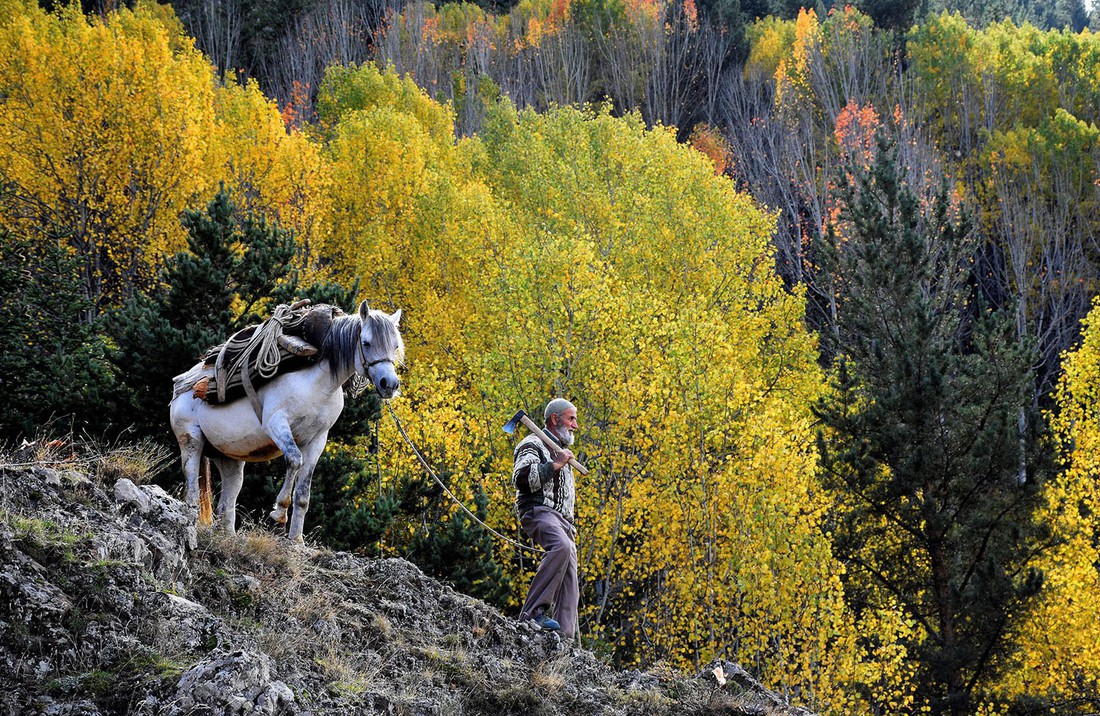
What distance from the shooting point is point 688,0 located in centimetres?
5503

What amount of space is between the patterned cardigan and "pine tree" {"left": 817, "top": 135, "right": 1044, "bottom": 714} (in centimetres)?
1187

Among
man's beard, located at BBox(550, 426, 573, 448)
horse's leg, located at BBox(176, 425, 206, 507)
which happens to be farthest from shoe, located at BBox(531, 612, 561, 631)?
horse's leg, located at BBox(176, 425, 206, 507)

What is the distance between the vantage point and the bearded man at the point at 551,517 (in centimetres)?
985

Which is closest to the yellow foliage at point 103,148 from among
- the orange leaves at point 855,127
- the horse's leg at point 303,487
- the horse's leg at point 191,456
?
the horse's leg at point 191,456

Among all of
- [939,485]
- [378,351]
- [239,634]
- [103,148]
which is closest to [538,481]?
[378,351]

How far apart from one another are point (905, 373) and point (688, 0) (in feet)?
124

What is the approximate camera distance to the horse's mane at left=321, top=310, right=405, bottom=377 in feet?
30.7

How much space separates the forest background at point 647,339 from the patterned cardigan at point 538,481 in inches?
179

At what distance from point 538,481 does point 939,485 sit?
13.4 meters

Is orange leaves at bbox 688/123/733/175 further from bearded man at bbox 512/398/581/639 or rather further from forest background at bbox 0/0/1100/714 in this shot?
bearded man at bbox 512/398/581/639

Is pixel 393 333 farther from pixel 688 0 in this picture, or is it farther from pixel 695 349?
pixel 688 0

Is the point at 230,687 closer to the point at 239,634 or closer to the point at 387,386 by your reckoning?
the point at 239,634

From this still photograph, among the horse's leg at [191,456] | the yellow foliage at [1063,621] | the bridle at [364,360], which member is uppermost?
the bridle at [364,360]

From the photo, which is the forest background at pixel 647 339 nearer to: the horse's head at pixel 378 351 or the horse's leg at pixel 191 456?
the horse's leg at pixel 191 456
